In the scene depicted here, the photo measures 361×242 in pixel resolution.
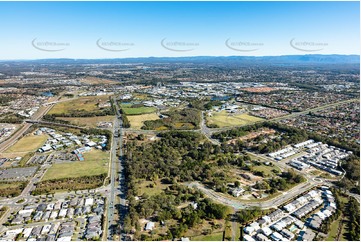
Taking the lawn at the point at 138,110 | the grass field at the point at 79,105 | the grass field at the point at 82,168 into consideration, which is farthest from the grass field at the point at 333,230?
the grass field at the point at 79,105

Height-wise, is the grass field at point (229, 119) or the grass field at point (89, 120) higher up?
the grass field at point (89, 120)

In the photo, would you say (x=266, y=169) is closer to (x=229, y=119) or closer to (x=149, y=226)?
(x=149, y=226)

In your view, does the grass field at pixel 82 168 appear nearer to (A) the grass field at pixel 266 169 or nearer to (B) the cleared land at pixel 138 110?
(A) the grass field at pixel 266 169

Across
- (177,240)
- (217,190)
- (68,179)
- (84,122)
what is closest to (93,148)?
(68,179)

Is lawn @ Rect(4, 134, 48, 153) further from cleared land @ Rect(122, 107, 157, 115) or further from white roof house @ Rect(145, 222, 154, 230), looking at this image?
white roof house @ Rect(145, 222, 154, 230)

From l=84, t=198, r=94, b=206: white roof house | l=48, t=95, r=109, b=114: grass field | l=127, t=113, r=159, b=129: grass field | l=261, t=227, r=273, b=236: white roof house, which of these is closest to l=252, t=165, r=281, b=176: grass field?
l=261, t=227, r=273, b=236: white roof house

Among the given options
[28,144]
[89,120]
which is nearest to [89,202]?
[28,144]

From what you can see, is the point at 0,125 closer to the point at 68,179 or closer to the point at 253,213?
the point at 68,179
